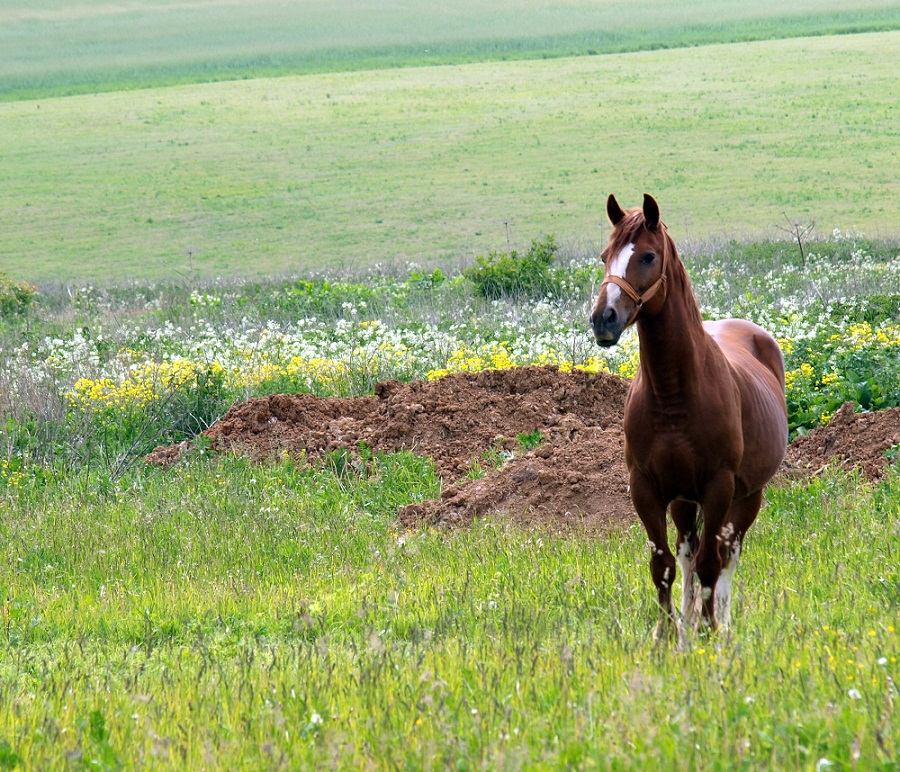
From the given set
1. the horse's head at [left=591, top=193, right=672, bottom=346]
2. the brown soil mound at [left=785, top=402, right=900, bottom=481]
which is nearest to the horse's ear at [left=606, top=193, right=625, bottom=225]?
the horse's head at [left=591, top=193, right=672, bottom=346]

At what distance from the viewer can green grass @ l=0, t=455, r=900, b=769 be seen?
398cm

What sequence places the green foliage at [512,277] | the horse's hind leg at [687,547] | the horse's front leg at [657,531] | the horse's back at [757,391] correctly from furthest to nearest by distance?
the green foliage at [512,277], the horse's back at [757,391], the horse's hind leg at [687,547], the horse's front leg at [657,531]

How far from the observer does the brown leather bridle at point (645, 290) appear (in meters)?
5.20

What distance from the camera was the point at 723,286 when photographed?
19.4 metres

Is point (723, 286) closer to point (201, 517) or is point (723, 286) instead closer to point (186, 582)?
point (201, 517)

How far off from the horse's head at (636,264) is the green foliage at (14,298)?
60.7ft

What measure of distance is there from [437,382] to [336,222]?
35.6m

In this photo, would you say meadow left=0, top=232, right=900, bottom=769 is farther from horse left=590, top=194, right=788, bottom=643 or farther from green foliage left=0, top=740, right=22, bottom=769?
horse left=590, top=194, right=788, bottom=643

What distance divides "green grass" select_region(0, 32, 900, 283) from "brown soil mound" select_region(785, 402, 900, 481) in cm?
2489

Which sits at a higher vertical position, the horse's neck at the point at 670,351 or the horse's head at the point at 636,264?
the horse's head at the point at 636,264

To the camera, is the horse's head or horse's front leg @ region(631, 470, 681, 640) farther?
horse's front leg @ region(631, 470, 681, 640)

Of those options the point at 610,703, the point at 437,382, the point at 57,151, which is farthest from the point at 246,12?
the point at 610,703

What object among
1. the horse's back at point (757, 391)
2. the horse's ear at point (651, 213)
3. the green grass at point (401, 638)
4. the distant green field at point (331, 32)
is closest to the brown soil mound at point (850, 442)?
the green grass at point (401, 638)

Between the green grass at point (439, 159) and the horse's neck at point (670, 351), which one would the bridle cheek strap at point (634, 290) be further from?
the green grass at point (439, 159)
